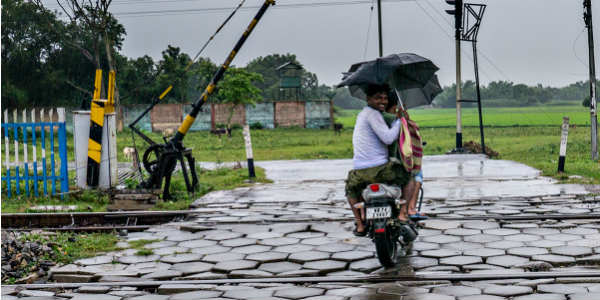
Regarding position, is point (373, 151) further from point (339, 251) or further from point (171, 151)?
point (171, 151)

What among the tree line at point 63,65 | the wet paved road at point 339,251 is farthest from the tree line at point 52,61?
the wet paved road at point 339,251

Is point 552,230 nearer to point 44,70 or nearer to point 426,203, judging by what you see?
point 426,203

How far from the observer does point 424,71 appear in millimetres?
7023

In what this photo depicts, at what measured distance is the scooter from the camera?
5801mm

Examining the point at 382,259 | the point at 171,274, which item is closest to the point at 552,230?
the point at 382,259

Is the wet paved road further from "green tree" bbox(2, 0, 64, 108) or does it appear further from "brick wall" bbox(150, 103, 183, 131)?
"green tree" bbox(2, 0, 64, 108)

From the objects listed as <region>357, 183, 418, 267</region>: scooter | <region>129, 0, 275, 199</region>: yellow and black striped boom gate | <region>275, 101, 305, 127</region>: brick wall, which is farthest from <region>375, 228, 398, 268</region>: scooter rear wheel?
<region>275, 101, 305, 127</region>: brick wall

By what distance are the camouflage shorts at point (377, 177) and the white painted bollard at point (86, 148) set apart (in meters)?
6.31

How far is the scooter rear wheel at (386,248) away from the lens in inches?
227

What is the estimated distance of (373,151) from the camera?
6145mm

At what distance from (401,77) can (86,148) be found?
21.2ft

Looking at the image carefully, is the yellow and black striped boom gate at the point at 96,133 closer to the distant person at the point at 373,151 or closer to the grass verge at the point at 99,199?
the grass verge at the point at 99,199

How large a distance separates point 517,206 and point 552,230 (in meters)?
1.82

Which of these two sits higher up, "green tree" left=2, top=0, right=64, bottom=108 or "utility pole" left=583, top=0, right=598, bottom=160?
"green tree" left=2, top=0, right=64, bottom=108
